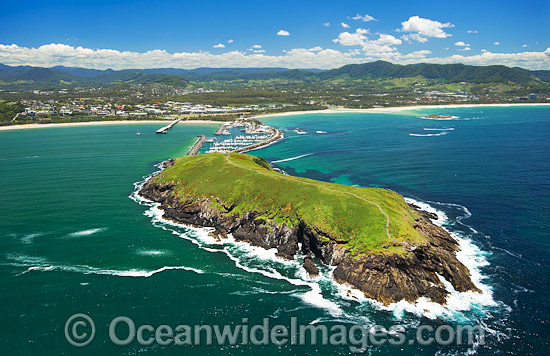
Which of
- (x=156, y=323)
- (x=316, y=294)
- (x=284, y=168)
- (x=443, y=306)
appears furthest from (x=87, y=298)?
(x=284, y=168)

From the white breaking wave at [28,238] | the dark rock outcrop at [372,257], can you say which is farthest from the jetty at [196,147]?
the white breaking wave at [28,238]

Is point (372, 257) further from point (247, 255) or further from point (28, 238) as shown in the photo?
point (28, 238)

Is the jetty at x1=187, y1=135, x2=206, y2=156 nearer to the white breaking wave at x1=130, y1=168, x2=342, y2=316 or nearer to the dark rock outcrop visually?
the white breaking wave at x1=130, y1=168, x2=342, y2=316

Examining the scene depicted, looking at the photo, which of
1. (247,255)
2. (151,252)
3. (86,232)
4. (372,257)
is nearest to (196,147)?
(86,232)

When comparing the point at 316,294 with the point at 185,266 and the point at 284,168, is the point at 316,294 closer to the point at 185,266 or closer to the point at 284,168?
the point at 185,266

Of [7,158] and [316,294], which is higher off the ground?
[7,158]

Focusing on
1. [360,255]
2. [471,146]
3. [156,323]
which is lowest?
[156,323]
